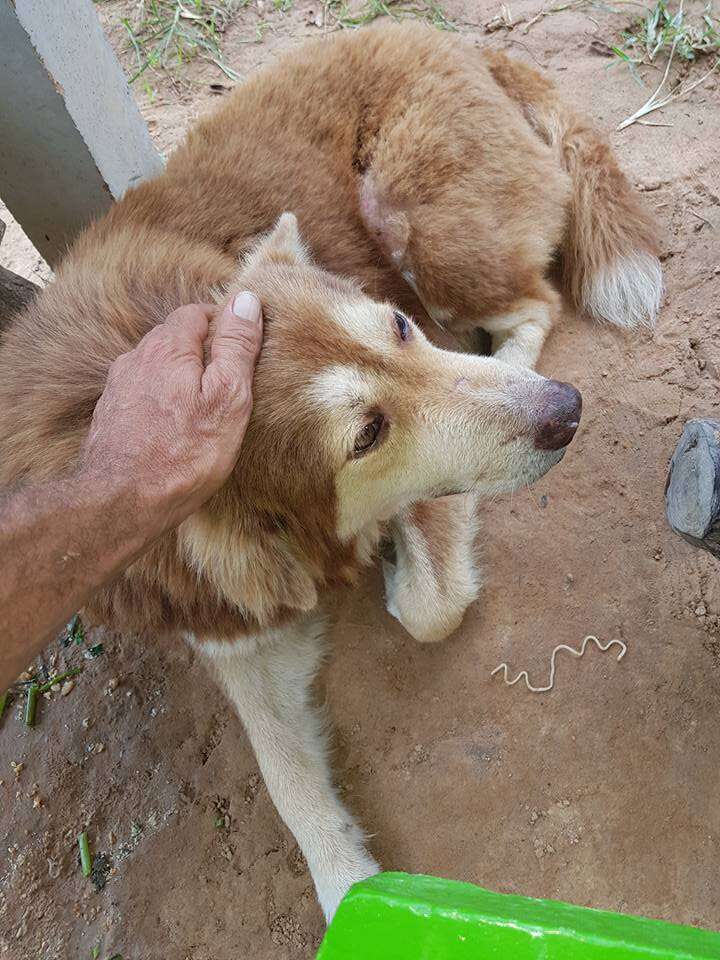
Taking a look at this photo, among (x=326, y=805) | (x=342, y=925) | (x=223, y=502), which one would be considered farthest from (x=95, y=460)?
(x=326, y=805)

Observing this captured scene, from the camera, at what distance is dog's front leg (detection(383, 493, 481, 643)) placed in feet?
7.97

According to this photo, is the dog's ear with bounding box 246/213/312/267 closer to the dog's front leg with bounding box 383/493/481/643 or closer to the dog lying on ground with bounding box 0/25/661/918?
the dog lying on ground with bounding box 0/25/661/918

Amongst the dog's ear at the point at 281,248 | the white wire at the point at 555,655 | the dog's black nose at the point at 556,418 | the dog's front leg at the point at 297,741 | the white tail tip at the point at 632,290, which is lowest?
the white wire at the point at 555,655

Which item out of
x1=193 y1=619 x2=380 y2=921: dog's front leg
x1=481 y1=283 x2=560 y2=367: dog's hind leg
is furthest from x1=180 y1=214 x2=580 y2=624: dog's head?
x1=481 y1=283 x2=560 y2=367: dog's hind leg

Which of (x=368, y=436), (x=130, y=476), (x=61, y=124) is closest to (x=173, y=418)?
(x=130, y=476)

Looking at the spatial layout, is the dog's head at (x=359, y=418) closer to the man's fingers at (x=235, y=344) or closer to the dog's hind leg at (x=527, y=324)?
the man's fingers at (x=235, y=344)

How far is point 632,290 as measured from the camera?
2926mm

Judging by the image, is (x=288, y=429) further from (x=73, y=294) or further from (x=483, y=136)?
(x=483, y=136)

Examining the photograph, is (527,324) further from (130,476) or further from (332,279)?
(130,476)

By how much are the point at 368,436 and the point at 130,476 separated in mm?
682

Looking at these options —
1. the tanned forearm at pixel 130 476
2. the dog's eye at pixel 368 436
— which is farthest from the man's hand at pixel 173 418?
the dog's eye at pixel 368 436

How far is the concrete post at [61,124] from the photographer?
8.34 ft

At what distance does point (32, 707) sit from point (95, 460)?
1.58m

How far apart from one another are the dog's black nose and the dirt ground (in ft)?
2.16
